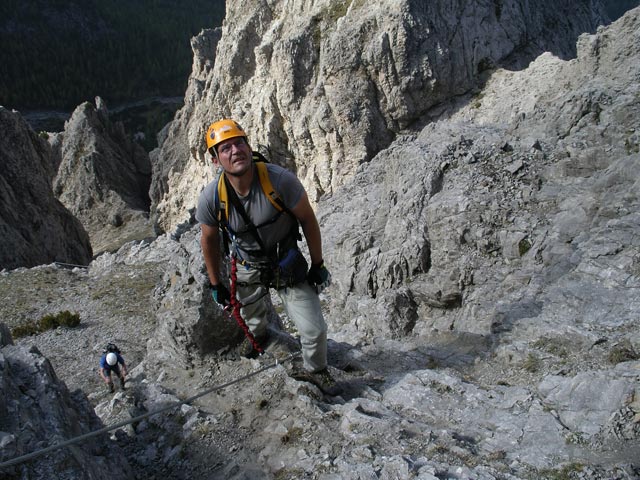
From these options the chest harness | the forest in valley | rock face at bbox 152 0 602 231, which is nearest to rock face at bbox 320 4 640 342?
the chest harness

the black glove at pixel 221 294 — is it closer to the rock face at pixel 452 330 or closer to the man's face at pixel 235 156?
the rock face at pixel 452 330

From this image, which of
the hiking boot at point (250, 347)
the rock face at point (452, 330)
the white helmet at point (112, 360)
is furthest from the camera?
the white helmet at point (112, 360)

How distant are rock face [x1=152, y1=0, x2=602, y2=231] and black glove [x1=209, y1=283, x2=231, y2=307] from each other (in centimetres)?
2848

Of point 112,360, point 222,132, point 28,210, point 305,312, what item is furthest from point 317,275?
point 28,210

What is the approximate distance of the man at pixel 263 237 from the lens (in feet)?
19.0

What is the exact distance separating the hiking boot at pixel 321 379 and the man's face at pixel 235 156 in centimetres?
306

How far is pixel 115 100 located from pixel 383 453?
395 feet

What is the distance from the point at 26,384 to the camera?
536 centimetres

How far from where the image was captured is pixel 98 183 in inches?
2242

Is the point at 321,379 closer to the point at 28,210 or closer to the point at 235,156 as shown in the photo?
the point at 235,156

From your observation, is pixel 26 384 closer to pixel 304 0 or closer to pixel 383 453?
pixel 383 453

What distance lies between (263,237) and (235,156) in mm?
1201

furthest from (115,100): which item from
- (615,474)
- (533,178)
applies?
(615,474)

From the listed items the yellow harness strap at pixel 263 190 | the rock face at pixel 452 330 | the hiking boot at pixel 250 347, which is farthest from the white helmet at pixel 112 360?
the yellow harness strap at pixel 263 190
